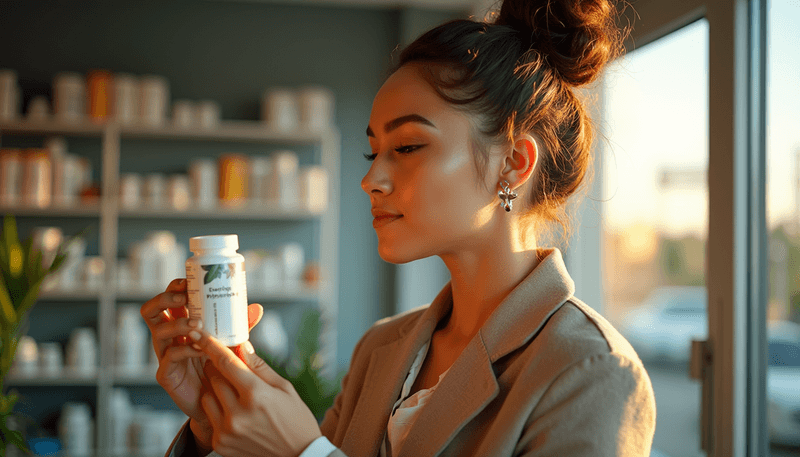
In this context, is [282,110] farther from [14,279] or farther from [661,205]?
[661,205]

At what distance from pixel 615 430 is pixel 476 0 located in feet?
12.4

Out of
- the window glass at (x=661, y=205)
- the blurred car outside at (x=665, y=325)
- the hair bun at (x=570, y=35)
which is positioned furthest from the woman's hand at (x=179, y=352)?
the blurred car outside at (x=665, y=325)

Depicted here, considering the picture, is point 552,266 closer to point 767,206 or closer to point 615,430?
point 615,430

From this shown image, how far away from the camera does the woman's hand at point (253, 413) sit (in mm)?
819

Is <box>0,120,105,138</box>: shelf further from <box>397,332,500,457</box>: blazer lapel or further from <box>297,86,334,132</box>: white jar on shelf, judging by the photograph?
<box>397,332,500,457</box>: blazer lapel

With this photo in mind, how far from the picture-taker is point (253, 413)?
2.68 feet

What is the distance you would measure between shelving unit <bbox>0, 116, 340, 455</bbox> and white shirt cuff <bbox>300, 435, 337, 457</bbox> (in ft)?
8.35

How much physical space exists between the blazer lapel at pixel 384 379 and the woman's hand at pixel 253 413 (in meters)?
0.23

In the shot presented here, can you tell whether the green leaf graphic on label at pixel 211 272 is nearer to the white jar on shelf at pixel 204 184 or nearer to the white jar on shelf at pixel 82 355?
the white jar on shelf at pixel 204 184

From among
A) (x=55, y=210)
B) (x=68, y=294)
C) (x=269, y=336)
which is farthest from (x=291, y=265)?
(x=55, y=210)

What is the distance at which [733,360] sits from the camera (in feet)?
4.94

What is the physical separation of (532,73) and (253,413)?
0.73 m

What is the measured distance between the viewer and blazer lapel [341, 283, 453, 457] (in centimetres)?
106

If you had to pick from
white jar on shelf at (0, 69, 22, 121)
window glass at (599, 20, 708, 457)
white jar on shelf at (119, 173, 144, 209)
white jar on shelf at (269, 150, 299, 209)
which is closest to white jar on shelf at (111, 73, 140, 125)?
white jar on shelf at (119, 173, 144, 209)
